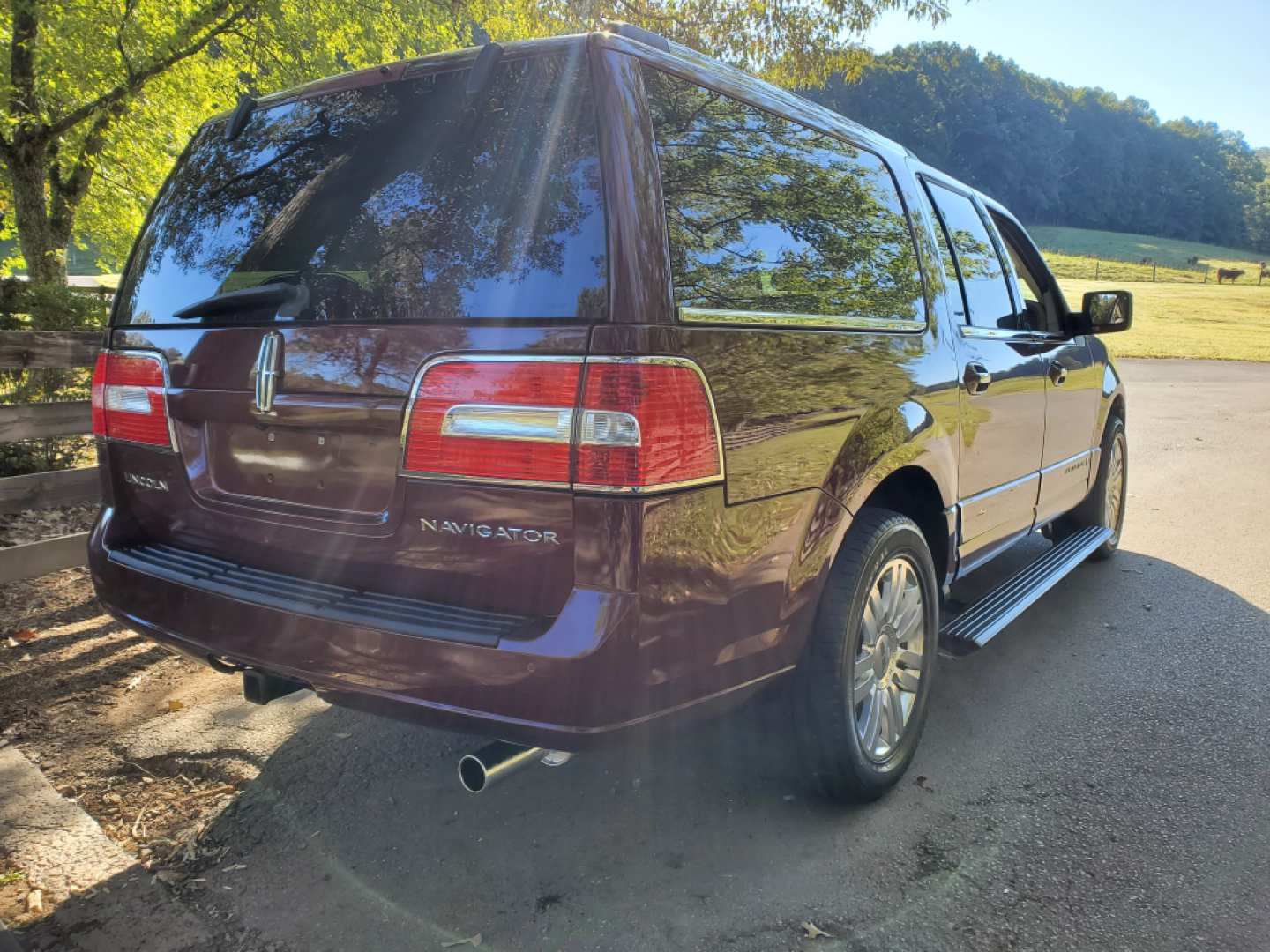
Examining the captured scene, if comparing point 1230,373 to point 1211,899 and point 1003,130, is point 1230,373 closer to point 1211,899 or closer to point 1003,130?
point 1211,899

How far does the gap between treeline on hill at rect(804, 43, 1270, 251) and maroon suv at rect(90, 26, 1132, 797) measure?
8565 centimetres

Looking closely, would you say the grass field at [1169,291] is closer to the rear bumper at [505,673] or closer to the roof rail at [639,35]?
the roof rail at [639,35]

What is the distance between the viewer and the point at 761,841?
8.21 feet

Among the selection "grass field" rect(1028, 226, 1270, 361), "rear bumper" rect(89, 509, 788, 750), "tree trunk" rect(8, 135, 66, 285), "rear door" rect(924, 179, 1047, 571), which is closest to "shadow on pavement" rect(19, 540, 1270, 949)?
"rear bumper" rect(89, 509, 788, 750)

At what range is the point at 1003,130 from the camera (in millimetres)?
88688

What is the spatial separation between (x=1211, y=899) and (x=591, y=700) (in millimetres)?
1766

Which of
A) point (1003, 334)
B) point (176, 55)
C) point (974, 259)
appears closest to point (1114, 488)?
point (1003, 334)

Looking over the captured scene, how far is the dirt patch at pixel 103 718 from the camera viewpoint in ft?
8.18

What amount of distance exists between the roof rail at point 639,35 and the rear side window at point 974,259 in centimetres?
161

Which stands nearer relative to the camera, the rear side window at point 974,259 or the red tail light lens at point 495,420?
the red tail light lens at point 495,420

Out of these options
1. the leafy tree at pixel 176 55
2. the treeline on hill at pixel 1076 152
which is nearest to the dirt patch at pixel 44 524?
the leafy tree at pixel 176 55

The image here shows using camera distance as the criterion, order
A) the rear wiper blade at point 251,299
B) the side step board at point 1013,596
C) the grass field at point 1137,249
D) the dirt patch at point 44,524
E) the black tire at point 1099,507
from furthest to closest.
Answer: the grass field at point 1137,249 → the dirt patch at point 44,524 → the black tire at point 1099,507 → the side step board at point 1013,596 → the rear wiper blade at point 251,299

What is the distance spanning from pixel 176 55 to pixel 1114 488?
7834 millimetres

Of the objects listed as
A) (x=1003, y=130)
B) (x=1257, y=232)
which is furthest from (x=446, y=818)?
(x=1257, y=232)
